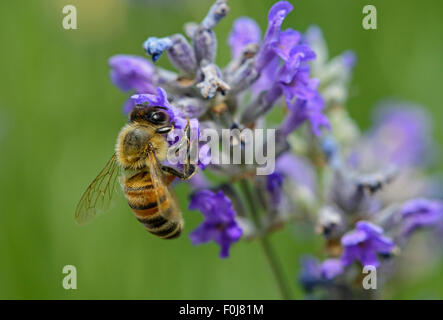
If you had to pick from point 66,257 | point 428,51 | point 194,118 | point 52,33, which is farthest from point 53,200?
point 428,51

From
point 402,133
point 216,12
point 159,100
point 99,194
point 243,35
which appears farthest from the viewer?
point 402,133

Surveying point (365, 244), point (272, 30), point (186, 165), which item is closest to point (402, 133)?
point (365, 244)

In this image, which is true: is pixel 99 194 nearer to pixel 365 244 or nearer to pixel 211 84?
pixel 211 84

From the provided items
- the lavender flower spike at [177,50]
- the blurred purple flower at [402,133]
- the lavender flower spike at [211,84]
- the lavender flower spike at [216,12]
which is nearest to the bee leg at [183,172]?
the lavender flower spike at [211,84]

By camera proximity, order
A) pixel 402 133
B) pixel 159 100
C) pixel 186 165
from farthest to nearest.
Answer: pixel 402 133
pixel 186 165
pixel 159 100

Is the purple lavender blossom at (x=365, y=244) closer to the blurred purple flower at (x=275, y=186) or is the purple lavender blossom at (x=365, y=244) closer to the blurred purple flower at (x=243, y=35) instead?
the blurred purple flower at (x=275, y=186)
